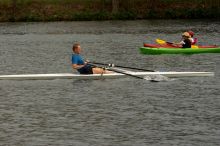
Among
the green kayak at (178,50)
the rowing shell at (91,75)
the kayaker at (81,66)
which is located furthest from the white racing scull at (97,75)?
the green kayak at (178,50)

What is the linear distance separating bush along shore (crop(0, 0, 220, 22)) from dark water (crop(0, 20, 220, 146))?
31902mm

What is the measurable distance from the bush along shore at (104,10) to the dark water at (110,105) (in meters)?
31.9

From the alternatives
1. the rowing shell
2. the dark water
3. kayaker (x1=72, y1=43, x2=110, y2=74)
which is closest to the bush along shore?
the dark water

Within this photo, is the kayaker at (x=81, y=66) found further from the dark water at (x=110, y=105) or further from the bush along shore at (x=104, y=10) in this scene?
the bush along shore at (x=104, y=10)

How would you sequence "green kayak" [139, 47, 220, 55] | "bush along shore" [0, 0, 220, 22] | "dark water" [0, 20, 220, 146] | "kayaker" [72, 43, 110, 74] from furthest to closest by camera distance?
"bush along shore" [0, 0, 220, 22] < "green kayak" [139, 47, 220, 55] < "kayaker" [72, 43, 110, 74] < "dark water" [0, 20, 220, 146]

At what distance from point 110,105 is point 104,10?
2207 inches

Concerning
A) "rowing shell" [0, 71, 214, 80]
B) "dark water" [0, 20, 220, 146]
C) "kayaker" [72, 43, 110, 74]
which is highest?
"kayaker" [72, 43, 110, 74]

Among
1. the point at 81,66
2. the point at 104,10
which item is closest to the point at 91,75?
the point at 81,66

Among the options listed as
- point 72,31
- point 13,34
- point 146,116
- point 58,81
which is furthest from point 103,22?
point 146,116

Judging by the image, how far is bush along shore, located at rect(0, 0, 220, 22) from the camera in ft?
259

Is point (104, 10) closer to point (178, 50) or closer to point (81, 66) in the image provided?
point (178, 50)

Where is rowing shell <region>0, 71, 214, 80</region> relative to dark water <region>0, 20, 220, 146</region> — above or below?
above

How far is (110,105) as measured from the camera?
26.3 metres

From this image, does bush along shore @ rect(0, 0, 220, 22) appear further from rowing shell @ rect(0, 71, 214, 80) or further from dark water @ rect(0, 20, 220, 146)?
rowing shell @ rect(0, 71, 214, 80)
